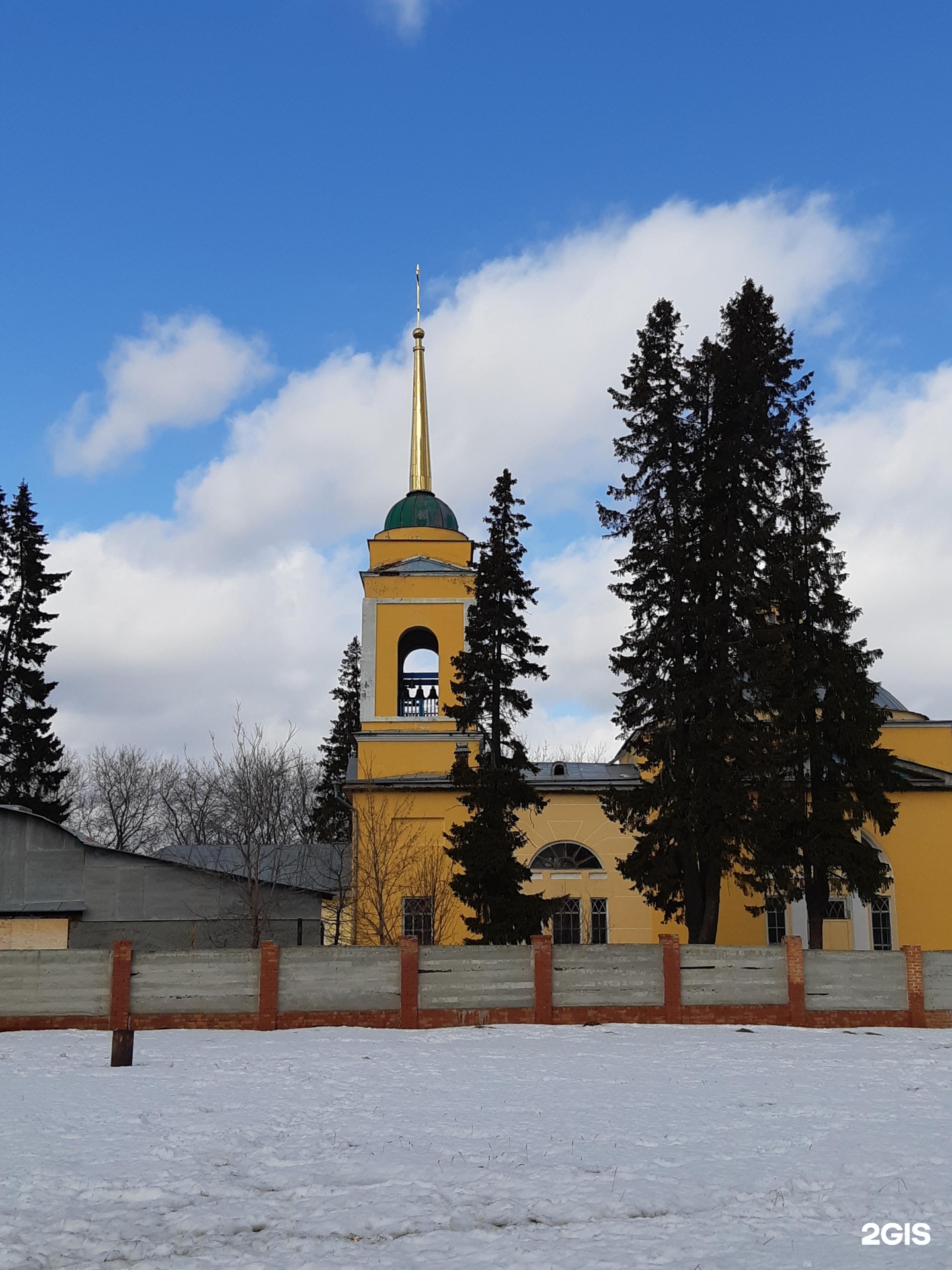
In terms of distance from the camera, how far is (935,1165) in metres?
11.1

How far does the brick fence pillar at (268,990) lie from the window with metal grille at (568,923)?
45.9 ft

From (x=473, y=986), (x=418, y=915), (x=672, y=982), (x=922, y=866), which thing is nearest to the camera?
(x=473, y=986)

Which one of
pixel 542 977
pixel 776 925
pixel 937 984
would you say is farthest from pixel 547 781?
pixel 937 984

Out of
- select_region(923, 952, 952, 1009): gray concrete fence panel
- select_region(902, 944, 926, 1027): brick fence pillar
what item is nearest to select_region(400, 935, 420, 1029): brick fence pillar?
select_region(902, 944, 926, 1027): brick fence pillar

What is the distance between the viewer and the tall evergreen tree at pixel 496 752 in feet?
89.2

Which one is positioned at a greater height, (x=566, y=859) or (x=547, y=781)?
(x=547, y=781)

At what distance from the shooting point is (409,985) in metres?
22.1

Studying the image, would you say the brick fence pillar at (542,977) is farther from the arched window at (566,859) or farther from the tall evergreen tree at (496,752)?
the arched window at (566,859)

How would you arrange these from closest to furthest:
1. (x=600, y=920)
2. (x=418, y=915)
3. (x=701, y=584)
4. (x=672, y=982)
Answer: (x=672, y=982)
(x=701, y=584)
(x=418, y=915)
(x=600, y=920)

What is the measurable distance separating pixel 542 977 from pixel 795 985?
15.9 feet

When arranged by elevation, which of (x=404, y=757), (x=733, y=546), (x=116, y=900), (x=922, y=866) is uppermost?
(x=733, y=546)

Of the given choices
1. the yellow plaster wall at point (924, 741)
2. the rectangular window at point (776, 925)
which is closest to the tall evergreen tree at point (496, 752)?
the rectangular window at point (776, 925)

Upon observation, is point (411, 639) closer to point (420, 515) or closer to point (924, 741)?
point (420, 515)

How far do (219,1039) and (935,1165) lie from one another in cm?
1299
